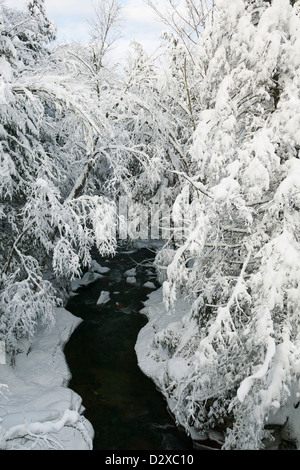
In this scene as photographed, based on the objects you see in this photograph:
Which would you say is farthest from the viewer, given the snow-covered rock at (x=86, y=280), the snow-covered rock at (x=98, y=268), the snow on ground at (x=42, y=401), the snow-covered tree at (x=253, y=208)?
the snow-covered rock at (x=98, y=268)

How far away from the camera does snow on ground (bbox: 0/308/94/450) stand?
5.30 m

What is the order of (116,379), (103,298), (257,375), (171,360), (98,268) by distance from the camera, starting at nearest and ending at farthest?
(257,375)
(171,360)
(116,379)
(103,298)
(98,268)

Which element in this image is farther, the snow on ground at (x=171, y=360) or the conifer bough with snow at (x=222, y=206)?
the snow on ground at (x=171, y=360)

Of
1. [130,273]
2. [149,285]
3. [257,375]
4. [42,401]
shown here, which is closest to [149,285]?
[149,285]

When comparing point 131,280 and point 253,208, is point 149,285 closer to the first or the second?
point 131,280

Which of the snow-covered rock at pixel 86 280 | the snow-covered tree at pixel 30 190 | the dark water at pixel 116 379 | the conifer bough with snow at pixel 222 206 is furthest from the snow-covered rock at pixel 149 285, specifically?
the snow-covered tree at pixel 30 190

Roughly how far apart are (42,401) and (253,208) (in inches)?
281

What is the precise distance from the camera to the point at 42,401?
7906 millimetres

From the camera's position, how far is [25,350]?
391 inches

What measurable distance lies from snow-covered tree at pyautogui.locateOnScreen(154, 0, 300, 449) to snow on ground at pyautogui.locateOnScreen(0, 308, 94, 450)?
2763 mm

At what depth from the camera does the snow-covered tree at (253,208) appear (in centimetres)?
487

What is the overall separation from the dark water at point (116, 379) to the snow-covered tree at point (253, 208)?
7.63ft

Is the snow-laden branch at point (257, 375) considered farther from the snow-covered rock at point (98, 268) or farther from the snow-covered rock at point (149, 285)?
the snow-covered rock at point (98, 268)

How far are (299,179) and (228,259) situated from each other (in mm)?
2549
